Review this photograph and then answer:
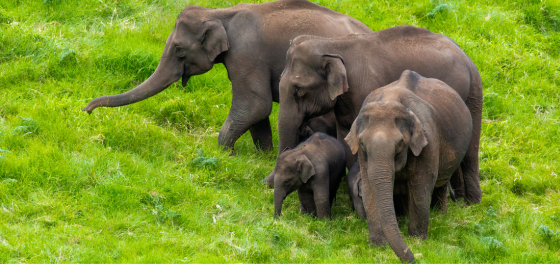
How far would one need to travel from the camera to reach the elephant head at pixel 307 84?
8.04 metres

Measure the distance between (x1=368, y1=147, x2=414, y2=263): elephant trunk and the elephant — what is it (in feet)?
5.95

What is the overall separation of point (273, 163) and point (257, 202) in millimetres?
1439

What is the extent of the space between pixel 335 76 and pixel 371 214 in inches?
71.4

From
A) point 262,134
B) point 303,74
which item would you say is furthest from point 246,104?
point 303,74

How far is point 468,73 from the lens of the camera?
8414mm

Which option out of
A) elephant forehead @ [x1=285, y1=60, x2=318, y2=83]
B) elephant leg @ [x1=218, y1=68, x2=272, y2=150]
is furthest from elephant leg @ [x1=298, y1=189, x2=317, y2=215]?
elephant leg @ [x1=218, y1=68, x2=272, y2=150]

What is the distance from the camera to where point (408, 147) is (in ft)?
21.8

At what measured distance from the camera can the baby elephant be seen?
7.80 m

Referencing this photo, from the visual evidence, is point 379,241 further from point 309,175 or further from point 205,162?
point 205,162

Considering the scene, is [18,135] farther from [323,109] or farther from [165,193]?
[323,109]

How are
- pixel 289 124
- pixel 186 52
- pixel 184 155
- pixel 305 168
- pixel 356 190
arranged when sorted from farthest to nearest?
pixel 186 52 → pixel 184 155 → pixel 289 124 → pixel 305 168 → pixel 356 190

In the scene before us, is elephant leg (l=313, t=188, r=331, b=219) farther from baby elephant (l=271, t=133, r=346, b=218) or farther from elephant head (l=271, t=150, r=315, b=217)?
elephant head (l=271, t=150, r=315, b=217)

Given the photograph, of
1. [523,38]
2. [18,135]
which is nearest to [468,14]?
[523,38]

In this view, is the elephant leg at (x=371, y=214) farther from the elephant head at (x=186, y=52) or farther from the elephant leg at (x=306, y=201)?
the elephant head at (x=186, y=52)
